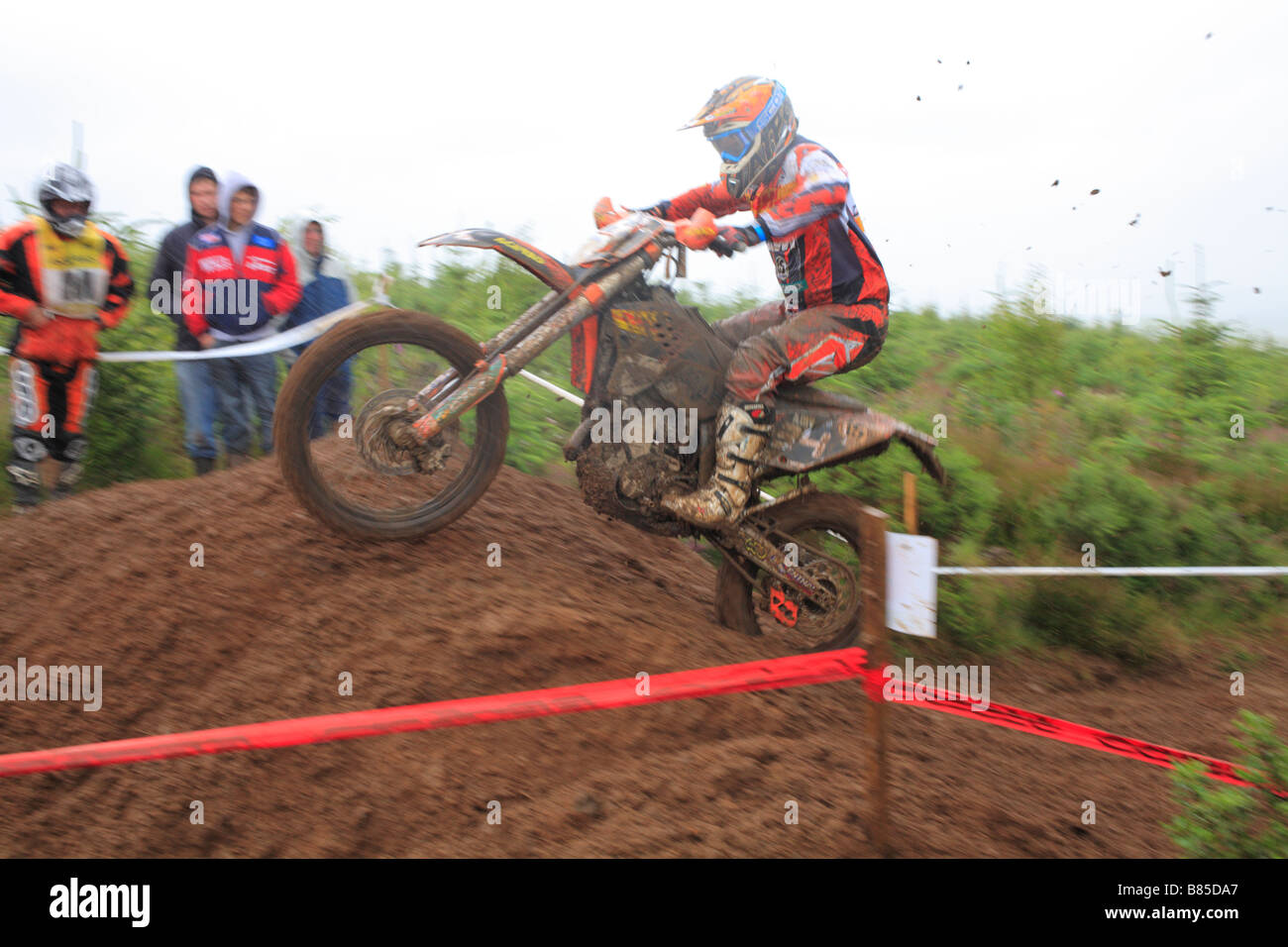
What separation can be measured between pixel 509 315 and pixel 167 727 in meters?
6.14

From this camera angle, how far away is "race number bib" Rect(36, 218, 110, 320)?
5.79 meters

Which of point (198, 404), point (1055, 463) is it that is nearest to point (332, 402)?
point (198, 404)

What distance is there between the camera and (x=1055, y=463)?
7348 millimetres

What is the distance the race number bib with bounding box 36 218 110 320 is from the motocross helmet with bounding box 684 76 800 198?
3.99m

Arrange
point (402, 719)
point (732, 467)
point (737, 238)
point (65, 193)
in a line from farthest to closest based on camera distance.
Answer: point (65, 193) < point (732, 467) < point (737, 238) < point (402, 719)

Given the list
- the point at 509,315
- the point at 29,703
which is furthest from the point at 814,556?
the point at 509,315

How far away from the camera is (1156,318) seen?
9.84 meters

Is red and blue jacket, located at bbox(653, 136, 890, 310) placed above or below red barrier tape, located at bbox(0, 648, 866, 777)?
above

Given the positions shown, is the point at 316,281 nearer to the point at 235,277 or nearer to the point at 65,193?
the point at 235,277

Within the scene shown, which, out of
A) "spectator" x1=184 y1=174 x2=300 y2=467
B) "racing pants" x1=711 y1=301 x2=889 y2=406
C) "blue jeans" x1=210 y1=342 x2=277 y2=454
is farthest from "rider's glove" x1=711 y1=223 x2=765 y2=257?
"blue jeans" x1=210 y1=342 x2=277 y2=454

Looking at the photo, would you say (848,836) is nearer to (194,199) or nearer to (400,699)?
(400,699)

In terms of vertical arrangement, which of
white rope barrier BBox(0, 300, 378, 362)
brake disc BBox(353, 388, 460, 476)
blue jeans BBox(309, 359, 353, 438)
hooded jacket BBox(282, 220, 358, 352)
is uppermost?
hooded jacket BBox(282, 220, 358, 352)

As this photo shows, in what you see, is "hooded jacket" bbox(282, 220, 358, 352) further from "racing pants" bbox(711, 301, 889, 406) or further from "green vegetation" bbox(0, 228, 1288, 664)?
"racing pants" bbox(711, 301, 889, 406)

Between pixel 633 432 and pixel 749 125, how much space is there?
5.01ft
